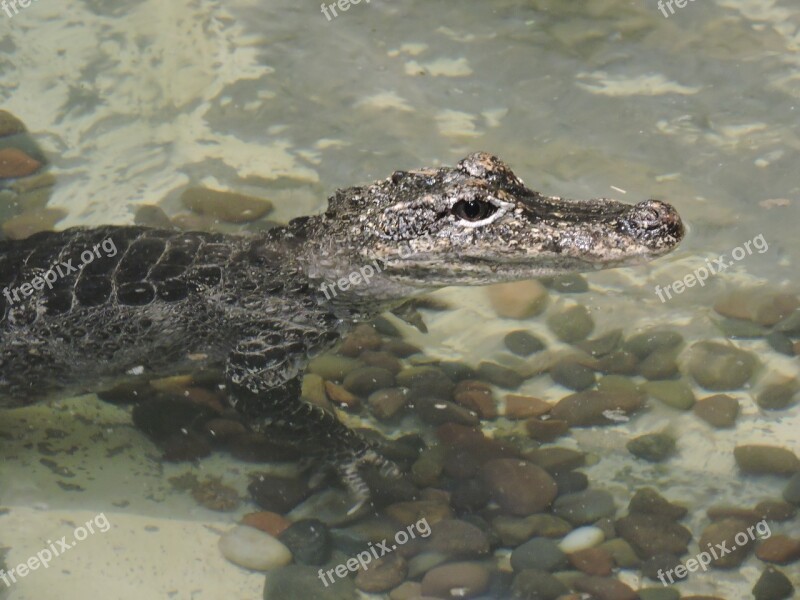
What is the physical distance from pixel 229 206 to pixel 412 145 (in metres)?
1.61

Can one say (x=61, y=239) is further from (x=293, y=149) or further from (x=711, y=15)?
(x=711, y=15)

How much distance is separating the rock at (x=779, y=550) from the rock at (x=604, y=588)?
73 centimetres

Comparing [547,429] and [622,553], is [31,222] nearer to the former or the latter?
[547,429]

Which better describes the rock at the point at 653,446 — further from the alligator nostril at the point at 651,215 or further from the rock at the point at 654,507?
the alligator nostril at the point at 651,215

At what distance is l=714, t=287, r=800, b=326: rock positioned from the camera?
5.42m

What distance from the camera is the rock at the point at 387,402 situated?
5.10 meters

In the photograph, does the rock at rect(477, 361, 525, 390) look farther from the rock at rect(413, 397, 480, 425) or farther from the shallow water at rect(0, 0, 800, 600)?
the rock at rect(413, 397, 480, 425)

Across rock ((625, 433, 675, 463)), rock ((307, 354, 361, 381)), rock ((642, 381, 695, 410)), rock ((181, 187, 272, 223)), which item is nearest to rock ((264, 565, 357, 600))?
rock ((307, 354, 361, 381))

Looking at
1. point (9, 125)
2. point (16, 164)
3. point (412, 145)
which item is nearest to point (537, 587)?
point (412, 145)

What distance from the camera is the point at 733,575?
413 cm

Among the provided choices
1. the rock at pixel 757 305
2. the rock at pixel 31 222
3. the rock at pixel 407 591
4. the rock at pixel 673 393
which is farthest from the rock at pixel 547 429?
the rock at pixel 31 222

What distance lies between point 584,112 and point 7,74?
17.8 feet

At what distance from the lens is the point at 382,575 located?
424 centimetres

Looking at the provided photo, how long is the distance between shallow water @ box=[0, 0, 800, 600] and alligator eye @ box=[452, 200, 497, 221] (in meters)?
1.52
